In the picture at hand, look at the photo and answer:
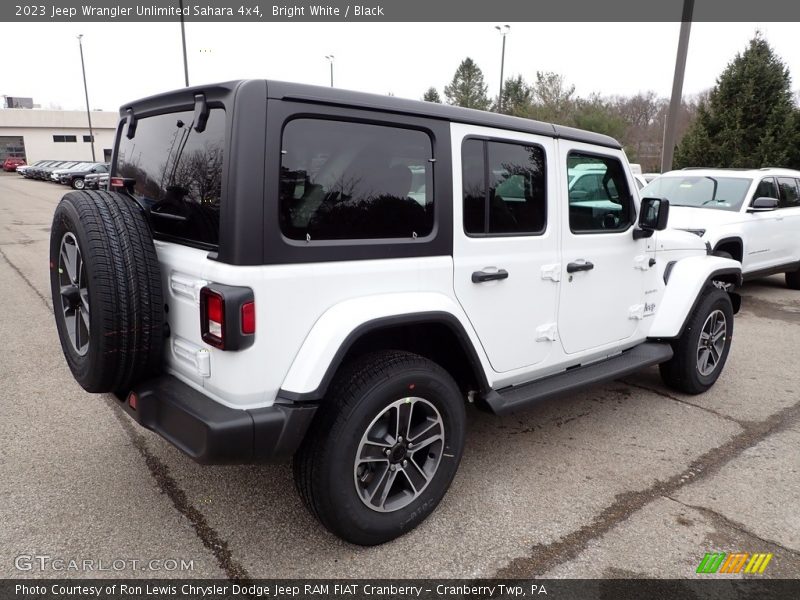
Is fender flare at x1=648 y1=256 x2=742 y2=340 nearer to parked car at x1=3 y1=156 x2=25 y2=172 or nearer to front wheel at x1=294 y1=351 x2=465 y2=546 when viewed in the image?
front wheel at x1=294 y1=351 x2=465 y2=546

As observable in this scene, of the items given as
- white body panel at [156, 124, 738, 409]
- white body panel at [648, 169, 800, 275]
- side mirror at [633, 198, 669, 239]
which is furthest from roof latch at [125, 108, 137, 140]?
white body panel at [648, 169, 800, 275]

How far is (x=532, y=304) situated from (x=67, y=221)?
2351 mm

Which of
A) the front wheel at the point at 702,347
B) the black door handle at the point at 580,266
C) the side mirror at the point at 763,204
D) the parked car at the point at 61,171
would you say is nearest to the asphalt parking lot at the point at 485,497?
the front wheel at the point at 702,347

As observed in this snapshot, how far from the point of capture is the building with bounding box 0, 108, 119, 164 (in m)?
60.3

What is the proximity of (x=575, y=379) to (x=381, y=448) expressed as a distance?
57.0 inches

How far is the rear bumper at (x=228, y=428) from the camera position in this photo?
2199 millimetres

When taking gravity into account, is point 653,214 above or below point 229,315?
above

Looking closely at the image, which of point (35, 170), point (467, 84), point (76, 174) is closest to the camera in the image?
point (76, 174)

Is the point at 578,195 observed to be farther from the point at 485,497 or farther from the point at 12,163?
the point at 12,163

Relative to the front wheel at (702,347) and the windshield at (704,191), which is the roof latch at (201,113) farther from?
the windshield at (704,191)

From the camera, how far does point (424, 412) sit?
2758 millimetres

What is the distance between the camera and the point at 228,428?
2188 millimetres

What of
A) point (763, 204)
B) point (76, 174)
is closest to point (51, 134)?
point (76, 174)

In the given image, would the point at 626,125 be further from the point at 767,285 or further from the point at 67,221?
the point at 67,221
